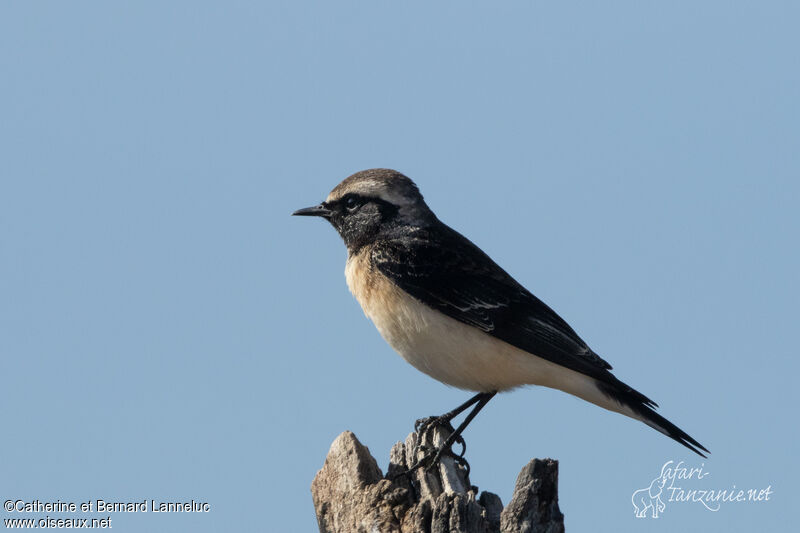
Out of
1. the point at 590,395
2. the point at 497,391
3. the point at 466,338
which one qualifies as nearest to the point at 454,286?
the point at 466,338

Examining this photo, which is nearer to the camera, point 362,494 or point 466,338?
point 362,494

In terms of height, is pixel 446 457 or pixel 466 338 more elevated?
pixel 466 338

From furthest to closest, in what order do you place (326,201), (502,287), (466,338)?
(326,201)
(502,287)
(466,338)

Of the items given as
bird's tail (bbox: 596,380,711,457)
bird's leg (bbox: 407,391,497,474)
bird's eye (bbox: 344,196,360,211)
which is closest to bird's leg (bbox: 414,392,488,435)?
bird's leg (bbox: 407,391,497,474)

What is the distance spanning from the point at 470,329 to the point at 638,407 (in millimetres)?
1868

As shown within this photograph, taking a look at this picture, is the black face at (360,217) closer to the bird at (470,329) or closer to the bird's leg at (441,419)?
the bird at (470,329)

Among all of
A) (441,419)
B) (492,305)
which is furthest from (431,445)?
(492,305)

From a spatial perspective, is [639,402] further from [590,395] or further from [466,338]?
[466,338]

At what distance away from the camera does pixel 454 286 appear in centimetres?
929

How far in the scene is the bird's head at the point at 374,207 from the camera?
32.9ft

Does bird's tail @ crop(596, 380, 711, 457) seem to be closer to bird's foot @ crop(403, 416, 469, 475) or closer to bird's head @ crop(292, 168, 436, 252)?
bird's foot @ crop(403, 416, 469, 475)

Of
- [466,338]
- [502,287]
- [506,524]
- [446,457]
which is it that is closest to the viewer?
[506,524]

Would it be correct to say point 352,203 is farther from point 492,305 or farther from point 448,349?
point 448,349

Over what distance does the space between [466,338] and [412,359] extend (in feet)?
1.94
